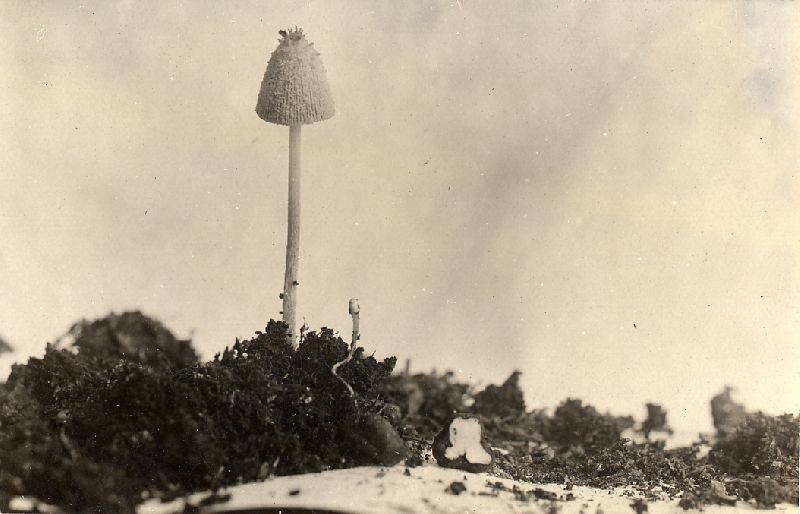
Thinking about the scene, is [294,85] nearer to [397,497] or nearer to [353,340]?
[353,340]

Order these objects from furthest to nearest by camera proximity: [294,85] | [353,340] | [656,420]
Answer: [656,420], [353,340], [294,85]

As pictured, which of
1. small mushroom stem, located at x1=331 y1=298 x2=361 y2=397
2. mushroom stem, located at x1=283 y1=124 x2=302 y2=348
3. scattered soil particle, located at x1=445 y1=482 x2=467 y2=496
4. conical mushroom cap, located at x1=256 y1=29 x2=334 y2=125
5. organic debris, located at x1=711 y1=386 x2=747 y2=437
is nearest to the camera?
scattered soil particle, located at x1=445 y1=482 x2=467 y2=496

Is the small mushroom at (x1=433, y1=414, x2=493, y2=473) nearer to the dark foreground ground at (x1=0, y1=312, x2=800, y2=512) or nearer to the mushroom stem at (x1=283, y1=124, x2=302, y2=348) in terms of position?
the dark foreground ground at (x1=0, y1=312, x2=800, y2=512)

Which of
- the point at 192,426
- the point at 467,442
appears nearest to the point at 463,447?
the point at 467,442

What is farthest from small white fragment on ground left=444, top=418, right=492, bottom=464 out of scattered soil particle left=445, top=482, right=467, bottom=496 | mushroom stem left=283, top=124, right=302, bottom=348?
mushroom stem left=283, top=124, right=302, bottom=348

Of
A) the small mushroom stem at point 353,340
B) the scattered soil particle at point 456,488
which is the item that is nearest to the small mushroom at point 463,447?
the scattered soil particle at point 456,488

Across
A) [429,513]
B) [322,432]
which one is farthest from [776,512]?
[322,432]

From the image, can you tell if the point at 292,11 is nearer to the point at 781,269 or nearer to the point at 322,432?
the point at 322,432
